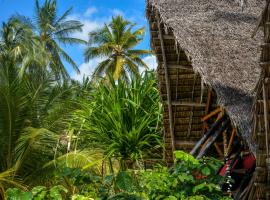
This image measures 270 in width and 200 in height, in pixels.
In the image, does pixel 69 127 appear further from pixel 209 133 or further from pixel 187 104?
pixel 209 133

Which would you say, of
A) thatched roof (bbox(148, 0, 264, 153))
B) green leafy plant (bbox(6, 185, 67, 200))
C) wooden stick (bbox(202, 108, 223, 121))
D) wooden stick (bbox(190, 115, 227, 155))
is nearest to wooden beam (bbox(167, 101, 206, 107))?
wooden stick (bbox(202, 108, 223, 121))

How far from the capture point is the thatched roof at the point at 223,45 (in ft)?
14.4

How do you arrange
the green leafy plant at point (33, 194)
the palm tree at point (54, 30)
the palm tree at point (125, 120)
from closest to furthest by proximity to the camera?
1. the green leafy plant at point (33, 194)
2. the palm tree at point (125, 120)
3. the palm tree at point (54, 30)

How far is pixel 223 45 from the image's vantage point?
516 cm

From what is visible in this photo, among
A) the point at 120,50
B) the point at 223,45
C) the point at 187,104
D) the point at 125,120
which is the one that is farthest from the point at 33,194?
the point at 120,50

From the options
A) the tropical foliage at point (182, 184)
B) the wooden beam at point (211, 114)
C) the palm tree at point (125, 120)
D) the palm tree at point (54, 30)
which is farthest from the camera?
the palm tree at point (54, 30)

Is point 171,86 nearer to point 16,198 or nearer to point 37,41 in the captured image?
point 16,198

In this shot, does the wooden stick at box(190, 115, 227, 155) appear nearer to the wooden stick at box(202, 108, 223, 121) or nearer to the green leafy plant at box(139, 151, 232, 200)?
the wooden stick at box(202, 108, 223, 121)

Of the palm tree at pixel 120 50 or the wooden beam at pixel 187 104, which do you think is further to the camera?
the palm tree at pixel 120 50

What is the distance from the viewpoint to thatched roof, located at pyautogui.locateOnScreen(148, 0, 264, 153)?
4395 millimetres

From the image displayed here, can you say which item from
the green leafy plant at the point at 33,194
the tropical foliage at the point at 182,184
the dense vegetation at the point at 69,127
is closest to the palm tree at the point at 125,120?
the dense vegetation at the point at 69,127

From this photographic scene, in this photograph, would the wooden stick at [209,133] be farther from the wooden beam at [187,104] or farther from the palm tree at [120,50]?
the palm tree at [120,50]

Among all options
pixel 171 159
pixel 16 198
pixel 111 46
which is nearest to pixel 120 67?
pixel 111 46

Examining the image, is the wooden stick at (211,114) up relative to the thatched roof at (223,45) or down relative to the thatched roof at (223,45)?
down
